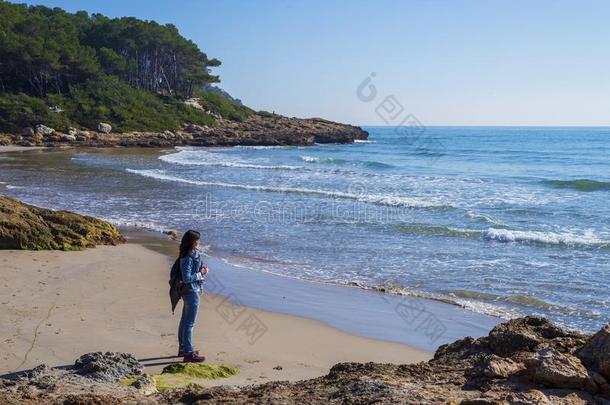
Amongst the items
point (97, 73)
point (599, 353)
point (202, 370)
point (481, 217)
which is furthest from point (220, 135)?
point (599, 353)

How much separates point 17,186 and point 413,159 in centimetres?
3048

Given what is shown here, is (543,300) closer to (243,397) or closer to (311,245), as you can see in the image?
(311,245)

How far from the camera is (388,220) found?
16.7 metres

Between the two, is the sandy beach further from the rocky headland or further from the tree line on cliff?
the tree line on cliff

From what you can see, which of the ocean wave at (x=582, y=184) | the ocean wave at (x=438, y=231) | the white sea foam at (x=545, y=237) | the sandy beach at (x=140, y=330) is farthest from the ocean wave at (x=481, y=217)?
the ocean wave at (x=582, y=184)

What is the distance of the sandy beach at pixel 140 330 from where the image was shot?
603 cm

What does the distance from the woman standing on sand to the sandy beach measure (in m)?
0.26

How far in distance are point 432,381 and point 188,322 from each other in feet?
9.31

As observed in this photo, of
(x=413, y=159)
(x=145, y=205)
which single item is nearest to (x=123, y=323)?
(x=145, y=205)

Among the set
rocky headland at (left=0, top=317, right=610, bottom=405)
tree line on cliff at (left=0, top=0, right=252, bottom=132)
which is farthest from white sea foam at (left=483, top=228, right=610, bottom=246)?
tree line on cliff at (left=0, top=0, right=252, bottom=132)

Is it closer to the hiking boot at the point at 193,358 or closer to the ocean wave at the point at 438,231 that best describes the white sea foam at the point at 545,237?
the ocean wave at the point at 438,231

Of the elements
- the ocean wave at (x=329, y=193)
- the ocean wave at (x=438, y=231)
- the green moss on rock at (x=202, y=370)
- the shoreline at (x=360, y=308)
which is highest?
the ocean wave at (x=329, y=193)

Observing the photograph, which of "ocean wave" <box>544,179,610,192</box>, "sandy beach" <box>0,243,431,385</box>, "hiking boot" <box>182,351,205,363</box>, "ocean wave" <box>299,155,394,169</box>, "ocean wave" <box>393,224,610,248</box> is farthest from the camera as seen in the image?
"ocean wave" <box>299,155,394,169</box>

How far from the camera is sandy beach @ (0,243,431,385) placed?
19.8 ft
